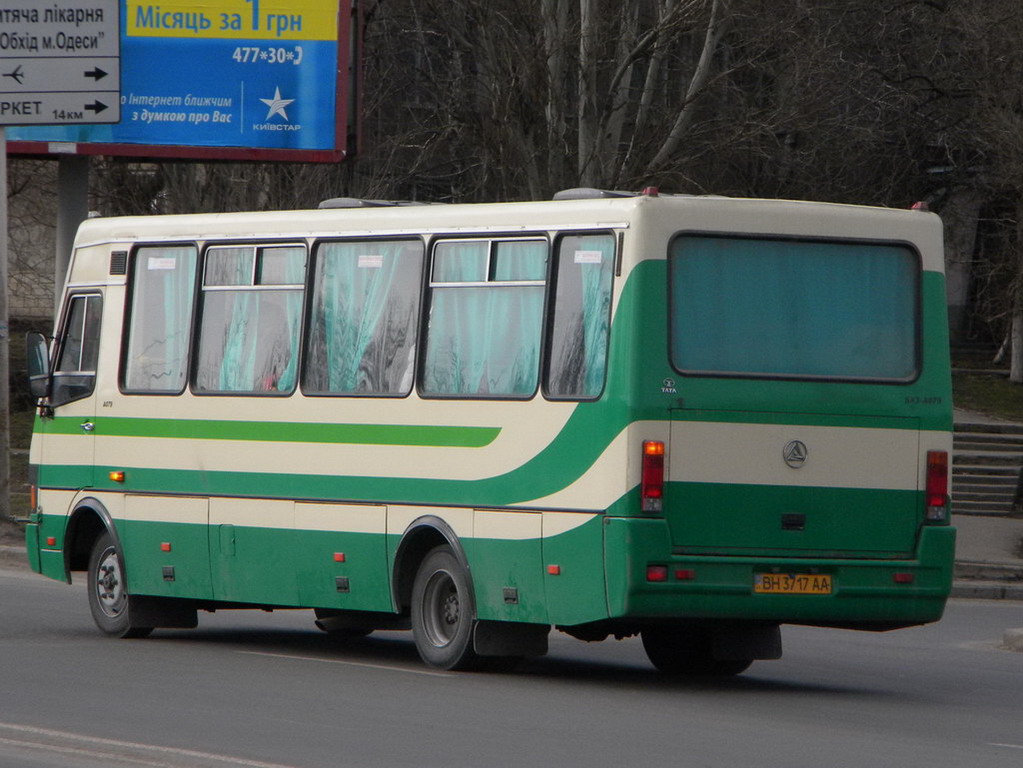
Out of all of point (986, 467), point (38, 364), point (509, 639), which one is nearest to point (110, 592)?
point (38, 364)

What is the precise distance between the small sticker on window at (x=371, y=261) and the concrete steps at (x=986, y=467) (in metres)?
16.4

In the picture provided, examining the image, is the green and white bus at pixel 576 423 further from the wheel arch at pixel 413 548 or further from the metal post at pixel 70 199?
the metal post at pixel 70 199

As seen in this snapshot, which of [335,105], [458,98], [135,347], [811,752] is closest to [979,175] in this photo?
[458,98]

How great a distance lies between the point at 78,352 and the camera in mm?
14898

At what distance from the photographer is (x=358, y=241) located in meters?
12.9

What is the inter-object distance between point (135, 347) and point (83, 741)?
5.89 meters

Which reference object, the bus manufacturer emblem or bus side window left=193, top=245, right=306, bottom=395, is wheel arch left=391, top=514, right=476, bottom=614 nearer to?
bus side window left=193, top=245, right=306, bottom=395

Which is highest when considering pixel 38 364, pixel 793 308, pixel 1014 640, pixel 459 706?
pixel 793 308

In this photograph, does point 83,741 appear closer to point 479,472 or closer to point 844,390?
point 479,472

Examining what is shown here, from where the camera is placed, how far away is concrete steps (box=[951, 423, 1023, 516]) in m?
29.7

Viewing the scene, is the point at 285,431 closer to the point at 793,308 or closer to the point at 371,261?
the point at 371,261

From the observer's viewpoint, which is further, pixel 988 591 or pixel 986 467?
pixel 986 467

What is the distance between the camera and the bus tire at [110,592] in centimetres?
1428

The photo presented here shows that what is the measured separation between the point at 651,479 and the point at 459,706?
1.64 m
